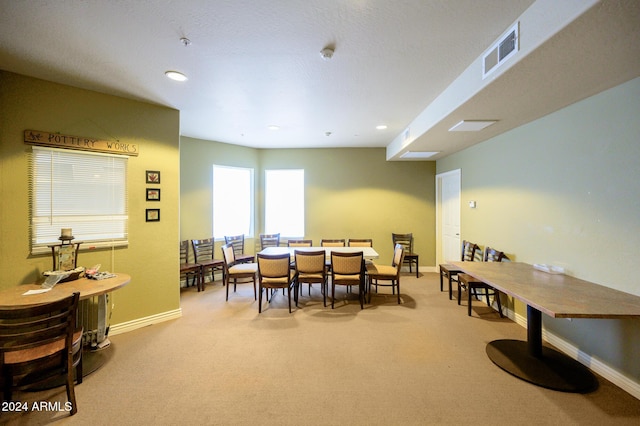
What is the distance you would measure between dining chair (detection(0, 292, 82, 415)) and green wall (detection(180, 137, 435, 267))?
412cm

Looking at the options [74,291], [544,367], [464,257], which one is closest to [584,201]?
[544,367]

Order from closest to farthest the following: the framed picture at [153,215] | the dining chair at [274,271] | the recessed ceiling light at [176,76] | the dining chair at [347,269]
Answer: the recessed ceiling light at [176,76], the framed picture at [153,215], the dining chair at [274,271], the dining chair at [347,269]

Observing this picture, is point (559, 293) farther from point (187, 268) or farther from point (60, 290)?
point (187, 268)

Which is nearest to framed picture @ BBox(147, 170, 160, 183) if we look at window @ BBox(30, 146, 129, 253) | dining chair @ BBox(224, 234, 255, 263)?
window @ BBox(30, 146, 129, 253)

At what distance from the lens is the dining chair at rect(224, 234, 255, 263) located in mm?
5418

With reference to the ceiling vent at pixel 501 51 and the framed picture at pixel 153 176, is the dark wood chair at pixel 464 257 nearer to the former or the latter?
the ceiling vent at pixel 501 51

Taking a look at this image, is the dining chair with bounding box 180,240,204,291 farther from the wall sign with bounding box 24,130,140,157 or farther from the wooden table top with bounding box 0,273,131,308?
the wall sign with bounding box 24,130,140,157

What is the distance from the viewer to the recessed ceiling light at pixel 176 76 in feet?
8.70

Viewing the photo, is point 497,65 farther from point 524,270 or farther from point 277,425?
point 277,425

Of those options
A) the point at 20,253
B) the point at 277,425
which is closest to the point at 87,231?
the point at 20,253

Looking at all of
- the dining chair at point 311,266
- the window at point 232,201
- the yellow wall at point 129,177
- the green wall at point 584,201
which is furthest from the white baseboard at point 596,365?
the window at point 232,201

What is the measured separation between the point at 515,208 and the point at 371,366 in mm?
2898

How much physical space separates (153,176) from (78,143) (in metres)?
0.78

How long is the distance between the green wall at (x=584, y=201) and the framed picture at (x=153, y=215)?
4.86 meters
